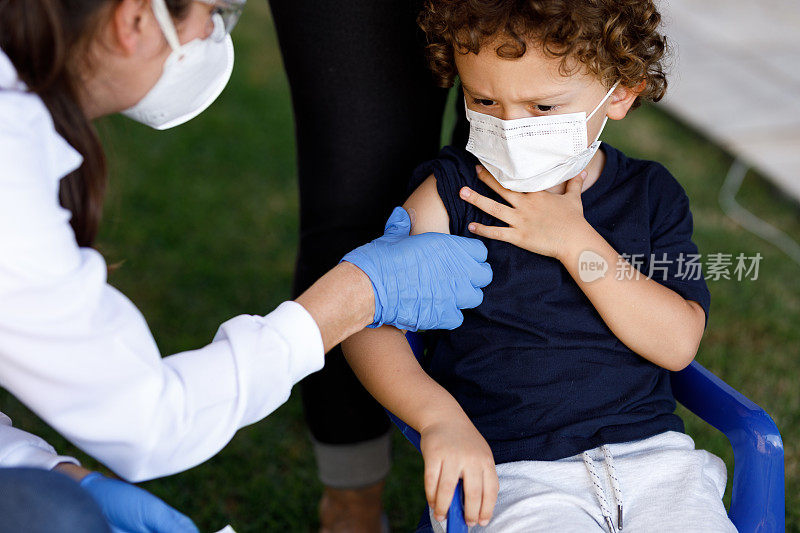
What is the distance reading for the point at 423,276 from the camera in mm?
1313

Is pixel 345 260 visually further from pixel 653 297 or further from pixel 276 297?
pixel 276 297

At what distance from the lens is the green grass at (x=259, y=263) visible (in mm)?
2062

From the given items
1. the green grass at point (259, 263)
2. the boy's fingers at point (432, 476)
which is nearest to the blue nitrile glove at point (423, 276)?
the boy's fingers at point (432, 476)

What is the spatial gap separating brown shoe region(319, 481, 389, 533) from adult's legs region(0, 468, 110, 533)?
915 mm

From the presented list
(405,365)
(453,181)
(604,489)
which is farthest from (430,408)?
(453,181)

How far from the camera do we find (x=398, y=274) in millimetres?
1291

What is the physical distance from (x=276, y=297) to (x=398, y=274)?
1511 mm

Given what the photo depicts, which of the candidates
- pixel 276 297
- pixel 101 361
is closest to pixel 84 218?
pixel 101 361

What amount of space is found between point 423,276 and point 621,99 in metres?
0.55

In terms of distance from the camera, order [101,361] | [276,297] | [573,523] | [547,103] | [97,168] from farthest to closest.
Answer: [276,297] < [547,103] < [573,523] < [97,168] < [101,361]

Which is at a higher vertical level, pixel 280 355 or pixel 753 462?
pixel 280 355

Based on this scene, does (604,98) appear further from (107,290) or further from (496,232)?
(107,290)

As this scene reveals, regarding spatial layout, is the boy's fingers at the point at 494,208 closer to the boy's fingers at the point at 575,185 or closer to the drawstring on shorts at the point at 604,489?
the boy's fingers at the point at 575,185

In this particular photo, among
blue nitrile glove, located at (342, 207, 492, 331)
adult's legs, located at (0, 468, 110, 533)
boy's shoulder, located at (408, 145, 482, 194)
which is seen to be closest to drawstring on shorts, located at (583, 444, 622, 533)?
blue nitrile glove, located at (342, 207, 492, 331)
